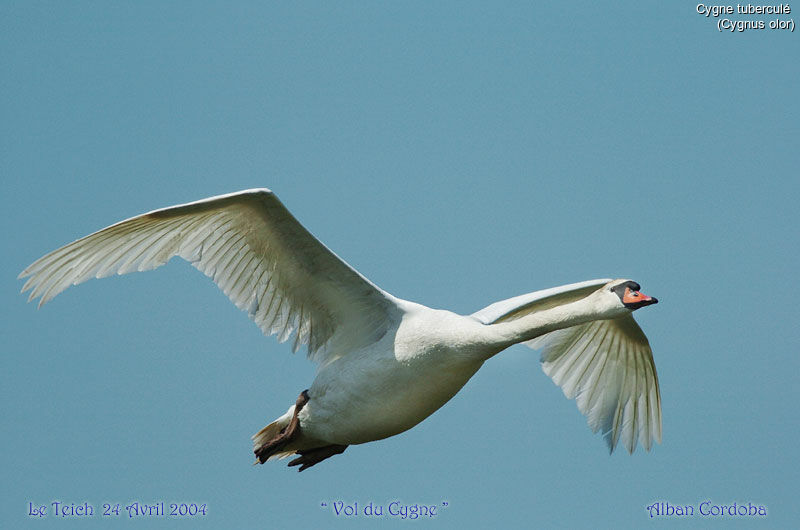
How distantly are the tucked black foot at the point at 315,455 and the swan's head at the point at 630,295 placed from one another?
3342mm

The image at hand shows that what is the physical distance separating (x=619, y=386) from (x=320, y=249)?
3.89 metres

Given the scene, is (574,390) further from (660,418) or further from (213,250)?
(213,250)

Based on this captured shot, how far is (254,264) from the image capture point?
10570 mm

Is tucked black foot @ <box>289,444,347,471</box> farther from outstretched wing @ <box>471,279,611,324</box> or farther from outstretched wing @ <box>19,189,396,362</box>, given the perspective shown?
outstretched wing @ <box>471,279,611,324</box>

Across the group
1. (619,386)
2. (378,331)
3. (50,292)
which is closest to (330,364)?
(378,331)

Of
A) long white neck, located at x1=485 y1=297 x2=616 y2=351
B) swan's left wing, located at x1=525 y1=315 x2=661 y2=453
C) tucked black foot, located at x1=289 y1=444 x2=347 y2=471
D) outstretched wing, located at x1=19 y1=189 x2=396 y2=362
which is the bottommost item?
tucked black foot, located at x1=289 y1=444 x2=347 y2=471

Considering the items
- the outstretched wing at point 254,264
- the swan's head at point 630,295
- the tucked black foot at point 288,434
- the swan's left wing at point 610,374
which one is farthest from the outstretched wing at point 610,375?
the swan's head at point 630,295

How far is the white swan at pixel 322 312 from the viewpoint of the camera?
9.82 metres

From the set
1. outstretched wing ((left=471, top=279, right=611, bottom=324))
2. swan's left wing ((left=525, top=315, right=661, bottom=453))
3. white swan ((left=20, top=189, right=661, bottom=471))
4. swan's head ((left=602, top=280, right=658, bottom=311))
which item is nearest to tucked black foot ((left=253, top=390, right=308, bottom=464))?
white swan ((left=20, top=189, right=661, bottom=471))

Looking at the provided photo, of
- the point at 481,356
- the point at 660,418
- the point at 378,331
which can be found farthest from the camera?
the point at 660,418

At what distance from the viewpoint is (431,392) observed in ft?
32.5

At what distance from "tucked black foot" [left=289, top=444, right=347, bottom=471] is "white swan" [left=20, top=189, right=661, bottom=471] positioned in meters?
0.01

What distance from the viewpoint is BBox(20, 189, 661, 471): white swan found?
982 centimetres

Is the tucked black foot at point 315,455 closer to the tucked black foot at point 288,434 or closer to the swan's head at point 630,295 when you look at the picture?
the tucked black foot at point 288,434
